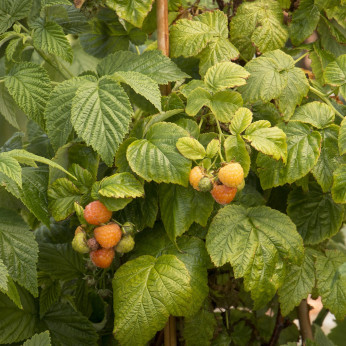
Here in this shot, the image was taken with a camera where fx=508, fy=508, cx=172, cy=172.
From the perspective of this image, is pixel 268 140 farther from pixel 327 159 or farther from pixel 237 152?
pixel 327 159

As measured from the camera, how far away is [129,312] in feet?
3.07

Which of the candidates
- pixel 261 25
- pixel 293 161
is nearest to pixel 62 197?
pixel 293 161

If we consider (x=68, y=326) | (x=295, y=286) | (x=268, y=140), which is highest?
(x=268, y=140)

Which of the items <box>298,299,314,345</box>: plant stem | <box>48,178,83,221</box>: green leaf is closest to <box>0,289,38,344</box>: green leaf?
<box>48,178,83,221</box>: green leaf

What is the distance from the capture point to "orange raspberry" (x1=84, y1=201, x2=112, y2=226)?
911 mm

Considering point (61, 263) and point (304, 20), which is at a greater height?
point (304, 20)

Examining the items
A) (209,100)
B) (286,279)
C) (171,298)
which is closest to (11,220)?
(171,298)

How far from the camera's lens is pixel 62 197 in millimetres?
989

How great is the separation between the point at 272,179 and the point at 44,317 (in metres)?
0.66

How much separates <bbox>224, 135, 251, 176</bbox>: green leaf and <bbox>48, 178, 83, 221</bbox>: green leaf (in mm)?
297

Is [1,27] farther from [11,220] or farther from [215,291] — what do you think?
[215,291]

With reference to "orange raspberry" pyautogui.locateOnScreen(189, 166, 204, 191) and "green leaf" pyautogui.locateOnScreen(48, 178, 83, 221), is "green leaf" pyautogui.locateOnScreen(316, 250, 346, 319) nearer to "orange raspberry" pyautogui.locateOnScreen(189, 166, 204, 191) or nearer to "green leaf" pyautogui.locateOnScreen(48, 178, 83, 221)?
"orange raspberry" pyautogui.locateOnScreen(189, 166, 204, 191)

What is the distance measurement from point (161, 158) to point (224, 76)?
204 millimetres

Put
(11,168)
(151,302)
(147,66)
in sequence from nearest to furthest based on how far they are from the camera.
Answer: (11,168), (151,302), (147,66)
